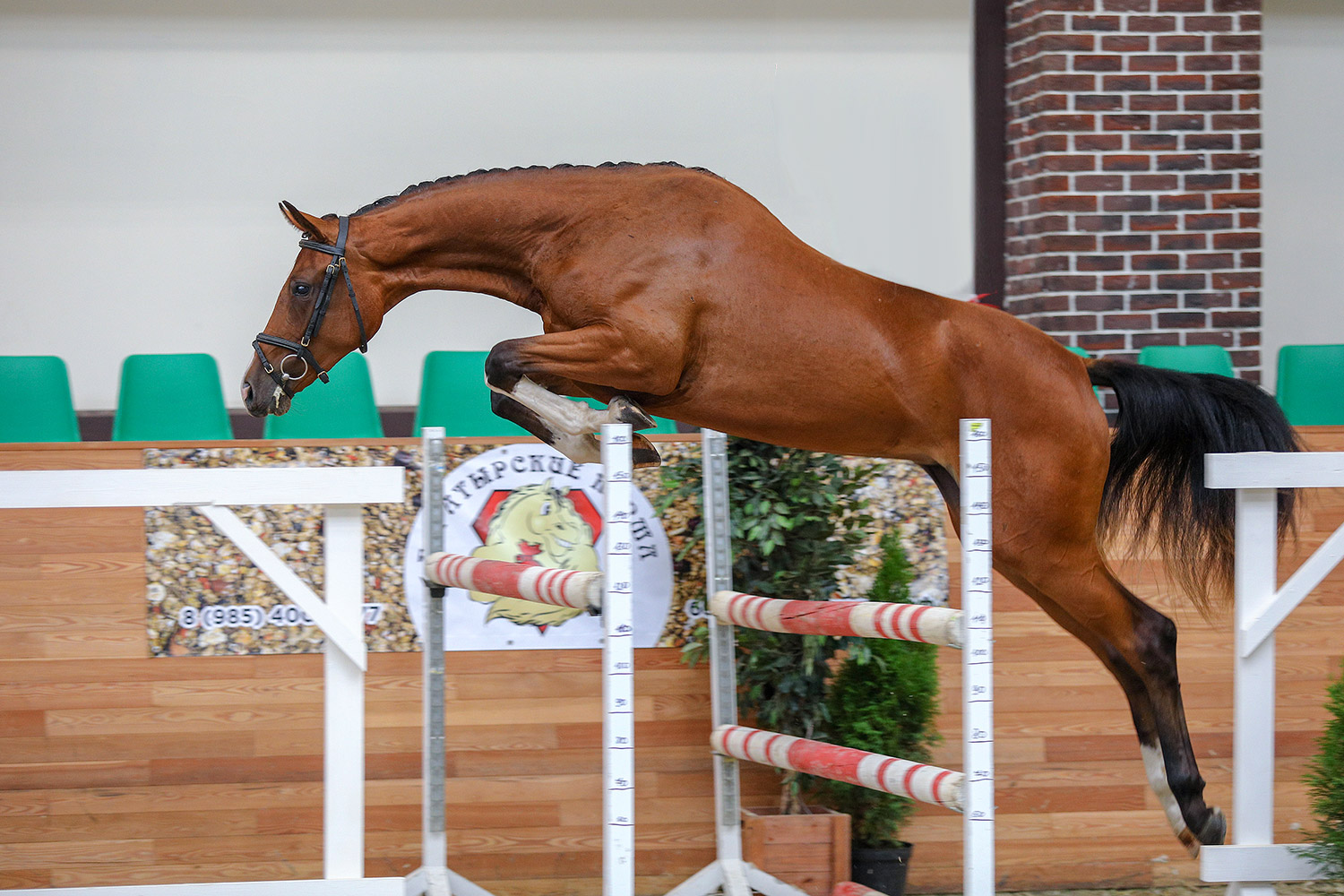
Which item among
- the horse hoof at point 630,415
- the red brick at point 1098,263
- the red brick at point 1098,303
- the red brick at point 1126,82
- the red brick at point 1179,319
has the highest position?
the red brick at point 1126,82

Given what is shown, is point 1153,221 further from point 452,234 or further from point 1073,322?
point 452,234

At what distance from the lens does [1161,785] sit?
104 inches

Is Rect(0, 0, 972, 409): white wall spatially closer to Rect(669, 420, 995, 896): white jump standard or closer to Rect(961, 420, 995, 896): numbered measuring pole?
Rect(669, 420, 995, 896): white jump standard

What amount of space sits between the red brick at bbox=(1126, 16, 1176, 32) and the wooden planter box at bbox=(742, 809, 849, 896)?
10.3ft

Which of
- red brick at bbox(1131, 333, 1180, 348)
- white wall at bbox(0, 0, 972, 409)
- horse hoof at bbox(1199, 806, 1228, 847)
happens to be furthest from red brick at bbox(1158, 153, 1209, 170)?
horse hoof at bbox(1199, 806, 1228, 847)

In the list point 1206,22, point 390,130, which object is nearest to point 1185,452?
point 1206,22

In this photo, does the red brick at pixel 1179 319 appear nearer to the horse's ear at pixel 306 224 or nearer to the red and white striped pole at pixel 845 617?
the red and white striped pole at pixel 845 617

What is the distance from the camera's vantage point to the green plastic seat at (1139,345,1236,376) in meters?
3.93

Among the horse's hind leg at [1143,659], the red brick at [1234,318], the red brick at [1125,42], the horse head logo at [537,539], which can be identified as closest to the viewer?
the horse's hind leg at [1143,659]

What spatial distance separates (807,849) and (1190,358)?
7.31 ft

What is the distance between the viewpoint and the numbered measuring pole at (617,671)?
1912 millimetres

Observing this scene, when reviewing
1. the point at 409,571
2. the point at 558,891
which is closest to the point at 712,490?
the point at 409,571

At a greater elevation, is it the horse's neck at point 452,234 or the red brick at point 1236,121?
the red brick at point 1236,121

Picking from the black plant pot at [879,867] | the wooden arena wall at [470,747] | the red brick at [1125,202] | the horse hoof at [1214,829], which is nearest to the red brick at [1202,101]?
the red brick at [1125,202]
